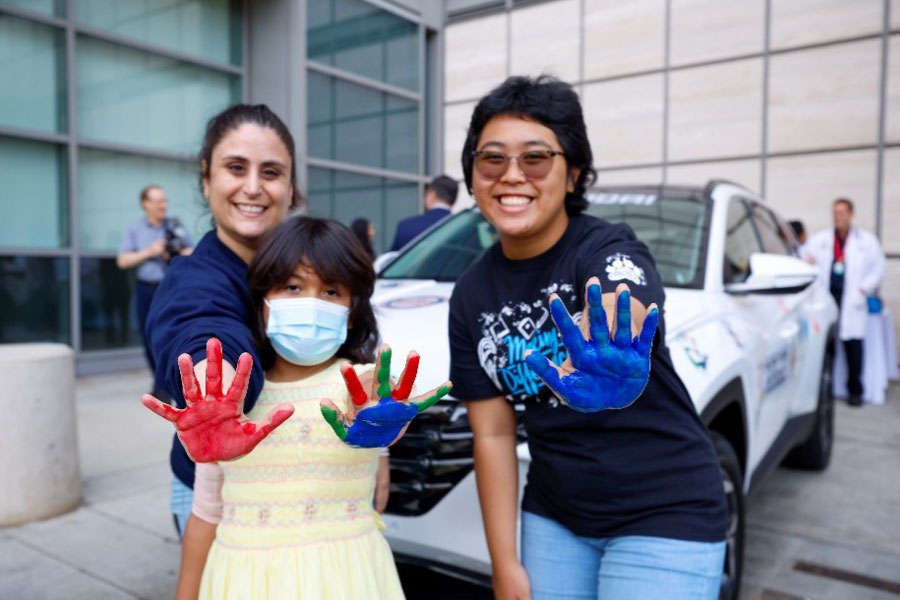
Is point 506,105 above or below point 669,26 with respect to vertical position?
below

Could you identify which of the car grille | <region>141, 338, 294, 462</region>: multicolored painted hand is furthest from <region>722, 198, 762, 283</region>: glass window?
<region>141, 338, 294, 462</region>: multicolored painted hand

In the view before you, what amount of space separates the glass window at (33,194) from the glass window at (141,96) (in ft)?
1.90

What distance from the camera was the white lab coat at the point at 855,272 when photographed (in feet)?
24.1

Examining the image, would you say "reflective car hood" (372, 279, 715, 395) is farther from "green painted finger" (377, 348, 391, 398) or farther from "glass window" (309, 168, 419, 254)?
"glass window" (309, 168, 419, 254)

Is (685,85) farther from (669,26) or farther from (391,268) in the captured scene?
(391,268)

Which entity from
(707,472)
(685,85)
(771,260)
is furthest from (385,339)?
(685,85)

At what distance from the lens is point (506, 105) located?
1788 mm

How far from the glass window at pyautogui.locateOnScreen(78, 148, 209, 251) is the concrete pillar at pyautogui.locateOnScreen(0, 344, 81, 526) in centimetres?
448

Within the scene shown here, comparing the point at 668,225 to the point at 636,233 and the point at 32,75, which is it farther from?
the point at 32,75

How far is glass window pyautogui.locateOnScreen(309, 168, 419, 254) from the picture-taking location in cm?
1097

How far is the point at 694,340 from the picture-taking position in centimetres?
262

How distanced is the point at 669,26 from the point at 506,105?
9.84m

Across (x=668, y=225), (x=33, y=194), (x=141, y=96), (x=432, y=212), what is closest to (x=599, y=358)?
(x=668, y=225)

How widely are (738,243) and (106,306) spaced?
7.16m
